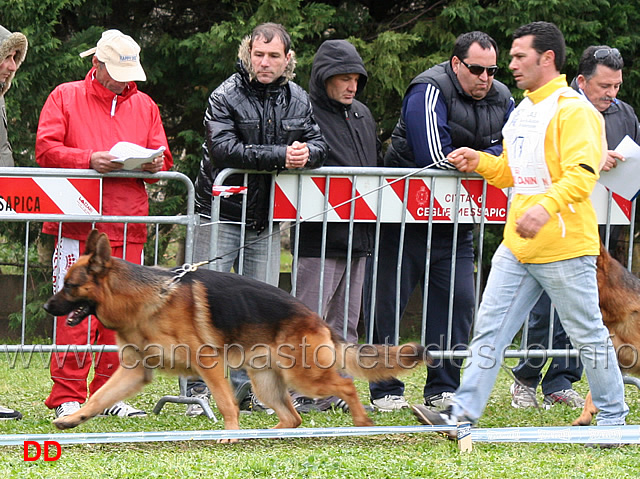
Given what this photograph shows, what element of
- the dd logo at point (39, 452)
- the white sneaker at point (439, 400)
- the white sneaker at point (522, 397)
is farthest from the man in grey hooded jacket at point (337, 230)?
the dd logo at point (39, 452)

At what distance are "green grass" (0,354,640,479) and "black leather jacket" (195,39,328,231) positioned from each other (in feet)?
4.60

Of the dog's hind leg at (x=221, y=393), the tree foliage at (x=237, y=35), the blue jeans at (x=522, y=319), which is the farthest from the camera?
the tree foliage at (x=237, y=35)

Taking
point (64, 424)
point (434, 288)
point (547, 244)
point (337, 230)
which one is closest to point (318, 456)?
point (64, 424)

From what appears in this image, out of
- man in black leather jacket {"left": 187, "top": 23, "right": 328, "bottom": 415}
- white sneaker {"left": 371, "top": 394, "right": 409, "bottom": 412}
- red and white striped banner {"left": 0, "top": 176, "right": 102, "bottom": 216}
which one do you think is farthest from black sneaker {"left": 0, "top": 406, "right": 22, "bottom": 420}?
white sneaker {"left": 371, "top": 394, "right": 409, "bottom": 412}

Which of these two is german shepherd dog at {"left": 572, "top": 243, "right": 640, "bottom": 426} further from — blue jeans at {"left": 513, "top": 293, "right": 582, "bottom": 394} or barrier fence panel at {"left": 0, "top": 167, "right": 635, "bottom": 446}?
blue jeans at {"left": 513, "top": 293, "right": 582, "bottom": 394}

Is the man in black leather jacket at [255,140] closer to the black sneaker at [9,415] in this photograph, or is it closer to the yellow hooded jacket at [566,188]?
the black sneaker at [9,415]

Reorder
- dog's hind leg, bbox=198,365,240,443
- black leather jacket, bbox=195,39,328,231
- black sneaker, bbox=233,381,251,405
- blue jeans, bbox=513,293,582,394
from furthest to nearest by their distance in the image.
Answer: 1. blue jeans, bbox=513,293,582,394
2. black sneaker, bbox=233,381,251,405
3. black leather jacket, bbox=195,39,328,231
4. dog's hind leg, bbox=198,365,240,443

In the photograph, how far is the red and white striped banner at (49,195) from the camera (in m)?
5.44

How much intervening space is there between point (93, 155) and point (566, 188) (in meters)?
2.82

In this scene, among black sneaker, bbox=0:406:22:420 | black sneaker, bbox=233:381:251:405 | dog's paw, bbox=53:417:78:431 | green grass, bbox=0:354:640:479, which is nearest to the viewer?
green grass, bbox=0:354:640:479

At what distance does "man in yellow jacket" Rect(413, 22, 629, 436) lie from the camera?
4.43 meters

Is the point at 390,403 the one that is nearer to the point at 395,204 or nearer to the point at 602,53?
the point at 395,204

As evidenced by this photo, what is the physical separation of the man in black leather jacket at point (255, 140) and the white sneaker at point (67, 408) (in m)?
0.74

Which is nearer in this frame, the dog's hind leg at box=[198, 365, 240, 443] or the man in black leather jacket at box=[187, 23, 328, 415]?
the dog's hind leg at box=[198, 365, 240, 443]
